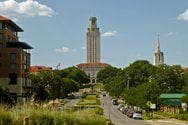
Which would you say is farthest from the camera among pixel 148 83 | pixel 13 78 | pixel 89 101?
pixel 89 101

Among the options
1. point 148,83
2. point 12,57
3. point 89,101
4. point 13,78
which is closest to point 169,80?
point 148,83

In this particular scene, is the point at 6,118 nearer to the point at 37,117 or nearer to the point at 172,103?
the point at 37,117

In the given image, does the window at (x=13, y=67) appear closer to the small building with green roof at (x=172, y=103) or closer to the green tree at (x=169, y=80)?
the green tree at (x=169, y=80)

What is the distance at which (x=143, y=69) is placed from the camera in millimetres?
152750

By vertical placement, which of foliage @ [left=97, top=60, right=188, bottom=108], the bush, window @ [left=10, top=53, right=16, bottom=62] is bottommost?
the bush

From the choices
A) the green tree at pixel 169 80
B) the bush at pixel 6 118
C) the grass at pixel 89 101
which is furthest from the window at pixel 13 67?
the bush at pixel 6 118

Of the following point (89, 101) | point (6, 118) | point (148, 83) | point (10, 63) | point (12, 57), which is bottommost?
point (89, 101)

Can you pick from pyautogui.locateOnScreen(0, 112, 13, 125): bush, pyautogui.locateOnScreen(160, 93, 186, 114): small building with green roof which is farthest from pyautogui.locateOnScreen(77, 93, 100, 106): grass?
pyautogui.locateOnScreen(0, 112, 13, 125): bush

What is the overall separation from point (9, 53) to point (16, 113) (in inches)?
3266

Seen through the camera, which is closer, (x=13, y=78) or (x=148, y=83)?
(x=148, y=83)

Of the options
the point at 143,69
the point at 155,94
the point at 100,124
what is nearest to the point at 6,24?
the point at 155,94

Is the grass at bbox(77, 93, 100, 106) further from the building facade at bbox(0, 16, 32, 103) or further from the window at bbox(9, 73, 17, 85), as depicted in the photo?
the window at bbox(9, 73, 17, 85)

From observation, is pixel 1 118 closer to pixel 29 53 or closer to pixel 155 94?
pixel 155 94

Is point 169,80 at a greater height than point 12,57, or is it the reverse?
point 12,57
